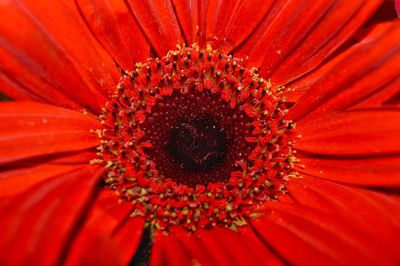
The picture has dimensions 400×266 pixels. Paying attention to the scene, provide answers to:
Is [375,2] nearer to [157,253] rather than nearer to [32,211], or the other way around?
[157,253]

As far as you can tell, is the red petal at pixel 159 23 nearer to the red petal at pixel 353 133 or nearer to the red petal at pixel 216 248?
the red petal at pixel 353 133

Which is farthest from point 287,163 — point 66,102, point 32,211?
point 32,211

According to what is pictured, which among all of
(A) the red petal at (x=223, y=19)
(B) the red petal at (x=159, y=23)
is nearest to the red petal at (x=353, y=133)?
(A) the red petal at (x=223, y=19)

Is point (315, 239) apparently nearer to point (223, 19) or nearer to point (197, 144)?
point (197, 144)

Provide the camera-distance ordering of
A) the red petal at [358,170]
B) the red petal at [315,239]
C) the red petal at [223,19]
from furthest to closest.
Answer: the red petal at [223,19], the red petal at [358,170], the red petal at [315,239]

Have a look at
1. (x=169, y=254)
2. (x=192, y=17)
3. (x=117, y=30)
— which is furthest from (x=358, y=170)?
(x=117, y=30)

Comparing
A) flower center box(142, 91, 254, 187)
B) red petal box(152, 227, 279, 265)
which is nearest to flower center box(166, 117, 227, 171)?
flower center box(142, 91, 254, 187)
